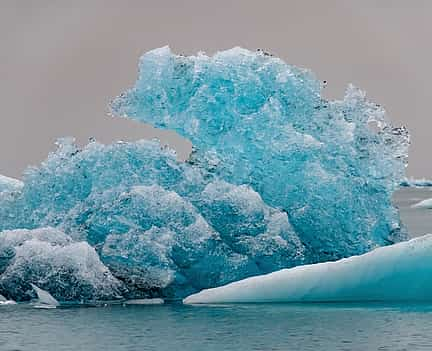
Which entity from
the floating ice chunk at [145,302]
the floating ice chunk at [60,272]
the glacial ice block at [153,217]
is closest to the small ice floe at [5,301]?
the floating ice chunk at [60,272]

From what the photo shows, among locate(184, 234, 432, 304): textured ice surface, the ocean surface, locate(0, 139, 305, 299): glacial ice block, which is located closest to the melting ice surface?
locate(0, 139, 305, 299): glacial ice block

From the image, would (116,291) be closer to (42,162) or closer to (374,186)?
(42,162)

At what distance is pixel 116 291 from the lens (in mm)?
20766

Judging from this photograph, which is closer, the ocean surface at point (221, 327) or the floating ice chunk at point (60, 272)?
the ocean surface at point (221, 327)

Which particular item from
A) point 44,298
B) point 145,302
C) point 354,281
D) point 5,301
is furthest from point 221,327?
point 5,301

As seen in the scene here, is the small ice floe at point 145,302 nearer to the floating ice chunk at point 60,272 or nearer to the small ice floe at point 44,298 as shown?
the floating ice chunk at point 60,272

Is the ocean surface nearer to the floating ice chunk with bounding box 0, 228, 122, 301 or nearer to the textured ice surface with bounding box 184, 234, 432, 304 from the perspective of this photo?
the textured ice surface with bounding box 184, 234, 432, 304

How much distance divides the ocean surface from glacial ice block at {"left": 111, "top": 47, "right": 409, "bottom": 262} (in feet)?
12.0

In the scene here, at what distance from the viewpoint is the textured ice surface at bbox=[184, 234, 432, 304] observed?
19172 millimetres

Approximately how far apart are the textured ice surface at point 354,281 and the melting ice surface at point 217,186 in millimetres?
1789

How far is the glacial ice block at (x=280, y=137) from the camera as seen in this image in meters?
22.5

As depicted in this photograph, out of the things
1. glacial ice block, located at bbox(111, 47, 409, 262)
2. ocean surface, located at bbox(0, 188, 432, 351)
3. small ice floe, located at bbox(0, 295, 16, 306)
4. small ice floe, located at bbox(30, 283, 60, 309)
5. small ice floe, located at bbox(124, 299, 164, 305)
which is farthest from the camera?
glacial ice block, located at bbox(111, 47, 409, 262)

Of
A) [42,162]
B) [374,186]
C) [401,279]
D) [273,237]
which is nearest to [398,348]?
[401,279]

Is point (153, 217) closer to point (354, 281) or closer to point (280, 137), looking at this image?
point (280, 137)
